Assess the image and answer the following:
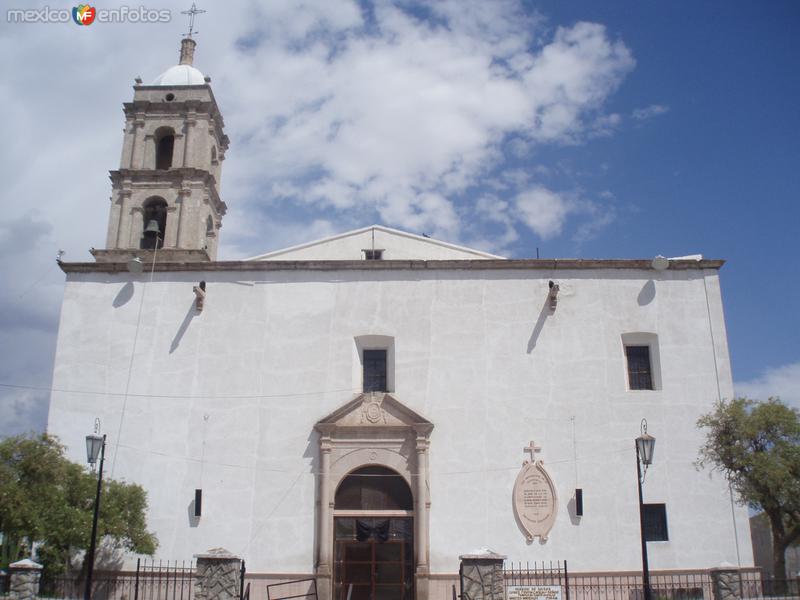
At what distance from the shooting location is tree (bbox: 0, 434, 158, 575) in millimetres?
17562

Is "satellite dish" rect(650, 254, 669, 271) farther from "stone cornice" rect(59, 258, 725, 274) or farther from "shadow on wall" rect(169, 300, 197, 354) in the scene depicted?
"shadow on wall" rect(169, 300, 197, 354)

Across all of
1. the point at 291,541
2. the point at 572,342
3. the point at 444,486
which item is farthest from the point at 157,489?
the point at 572,342

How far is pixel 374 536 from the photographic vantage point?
813 inches

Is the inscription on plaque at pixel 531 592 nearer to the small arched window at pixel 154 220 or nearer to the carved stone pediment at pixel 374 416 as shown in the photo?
the carved stone pediment at pixel 374 416

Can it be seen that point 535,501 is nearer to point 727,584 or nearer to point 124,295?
point 727,584

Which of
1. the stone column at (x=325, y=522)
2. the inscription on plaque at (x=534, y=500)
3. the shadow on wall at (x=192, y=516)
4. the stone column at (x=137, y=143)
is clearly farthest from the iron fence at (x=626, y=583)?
the stone column at (x=137, y=143)

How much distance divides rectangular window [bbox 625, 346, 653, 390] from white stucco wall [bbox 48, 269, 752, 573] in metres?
0.50

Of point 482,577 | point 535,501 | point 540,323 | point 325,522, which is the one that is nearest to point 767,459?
point 535,501

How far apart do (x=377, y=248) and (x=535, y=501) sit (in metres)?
10.3

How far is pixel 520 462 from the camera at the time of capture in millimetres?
21047

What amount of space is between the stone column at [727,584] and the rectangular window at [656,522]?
4.65m

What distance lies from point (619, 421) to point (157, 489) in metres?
12.8

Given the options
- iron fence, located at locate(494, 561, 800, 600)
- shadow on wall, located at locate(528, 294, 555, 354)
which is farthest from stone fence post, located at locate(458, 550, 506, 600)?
shadow on wall, located at locate(528, 294, 555, 354)

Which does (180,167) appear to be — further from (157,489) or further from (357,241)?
(157,489)
